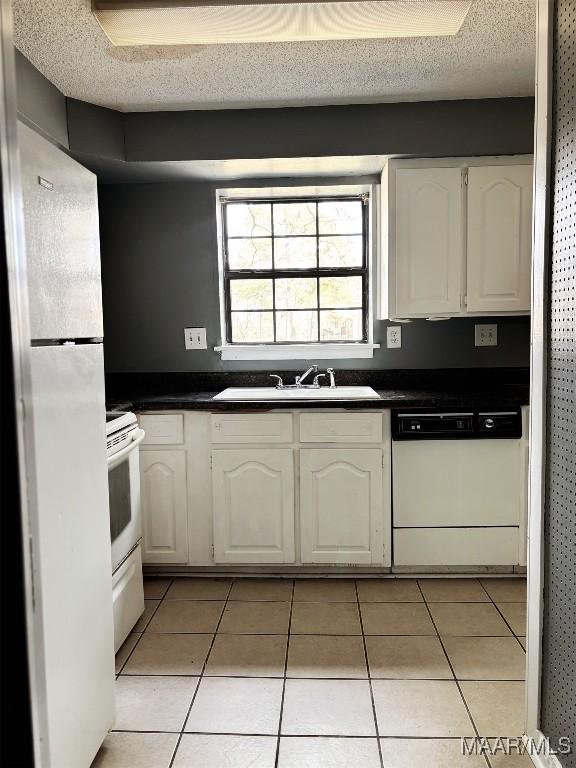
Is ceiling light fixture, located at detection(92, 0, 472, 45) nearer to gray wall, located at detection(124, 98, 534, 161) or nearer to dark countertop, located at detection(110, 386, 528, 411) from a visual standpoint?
gray wall, located at detection(124, 98, 534, 161)

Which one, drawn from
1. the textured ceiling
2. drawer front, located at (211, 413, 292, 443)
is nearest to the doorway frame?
the textured ceiling

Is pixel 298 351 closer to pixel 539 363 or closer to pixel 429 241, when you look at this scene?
pixel 429 241

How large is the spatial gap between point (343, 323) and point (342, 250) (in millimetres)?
428

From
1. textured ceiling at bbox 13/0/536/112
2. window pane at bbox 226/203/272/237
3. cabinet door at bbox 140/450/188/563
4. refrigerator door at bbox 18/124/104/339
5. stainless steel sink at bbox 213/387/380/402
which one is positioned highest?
textured ceiling at bbox 13/0/536/112

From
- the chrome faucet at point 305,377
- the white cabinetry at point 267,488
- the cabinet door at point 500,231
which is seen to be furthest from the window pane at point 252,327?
the cabinet door at point 500,231

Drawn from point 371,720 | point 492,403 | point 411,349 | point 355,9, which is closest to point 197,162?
point 355,9

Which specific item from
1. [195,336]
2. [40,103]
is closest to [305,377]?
[195,336]

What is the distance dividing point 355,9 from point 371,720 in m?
2.32

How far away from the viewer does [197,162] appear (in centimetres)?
309

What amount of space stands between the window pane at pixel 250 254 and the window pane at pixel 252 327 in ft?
0.93

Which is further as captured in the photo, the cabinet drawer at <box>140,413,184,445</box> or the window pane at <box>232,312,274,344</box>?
the window pane at <box>232,312,274,344</box>

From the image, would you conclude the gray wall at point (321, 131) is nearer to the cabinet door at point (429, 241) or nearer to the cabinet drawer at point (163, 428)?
the cabinet door at point (429, 241)

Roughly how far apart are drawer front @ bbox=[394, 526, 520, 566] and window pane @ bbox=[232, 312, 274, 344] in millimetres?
1392

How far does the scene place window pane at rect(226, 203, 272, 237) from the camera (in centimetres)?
359
